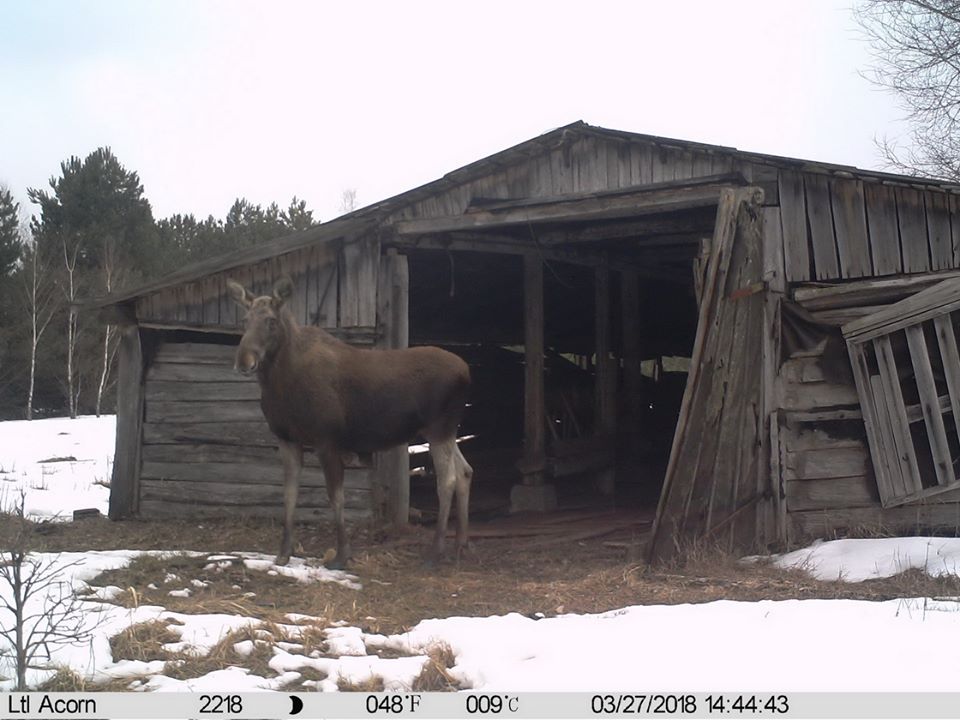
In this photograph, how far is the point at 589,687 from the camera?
4.65 meters

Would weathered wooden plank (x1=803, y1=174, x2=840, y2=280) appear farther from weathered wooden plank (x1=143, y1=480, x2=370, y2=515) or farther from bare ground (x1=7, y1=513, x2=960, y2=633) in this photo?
weathered wooden plank (x1=143, y1=480, x2=370, y2=515)

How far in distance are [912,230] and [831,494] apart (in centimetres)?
274

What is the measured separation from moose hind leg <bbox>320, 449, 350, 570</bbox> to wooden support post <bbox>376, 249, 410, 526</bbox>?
6.62 feet

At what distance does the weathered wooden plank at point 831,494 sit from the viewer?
9055mm

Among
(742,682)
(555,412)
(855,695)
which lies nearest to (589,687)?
(742,682)

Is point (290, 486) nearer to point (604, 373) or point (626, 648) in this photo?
point (626, 648)

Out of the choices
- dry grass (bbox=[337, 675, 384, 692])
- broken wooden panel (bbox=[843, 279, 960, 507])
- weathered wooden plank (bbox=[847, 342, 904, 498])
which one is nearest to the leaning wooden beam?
broken wooden panel (bbox=[843, 279, 960, 507])

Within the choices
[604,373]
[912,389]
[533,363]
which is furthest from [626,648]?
[604,373]

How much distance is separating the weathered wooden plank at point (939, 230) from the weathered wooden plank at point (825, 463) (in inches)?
77.9

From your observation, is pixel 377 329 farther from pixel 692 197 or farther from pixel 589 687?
pixel 589 687

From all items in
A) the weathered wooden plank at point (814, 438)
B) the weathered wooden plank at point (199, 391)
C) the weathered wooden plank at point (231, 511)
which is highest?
the weathered wooden plank at point (199, 391)

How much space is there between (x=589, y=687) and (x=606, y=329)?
10.5 m

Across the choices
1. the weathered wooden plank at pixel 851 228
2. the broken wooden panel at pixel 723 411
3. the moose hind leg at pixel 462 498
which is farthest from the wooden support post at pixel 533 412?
the weathered wooden plank at pixel 851 228

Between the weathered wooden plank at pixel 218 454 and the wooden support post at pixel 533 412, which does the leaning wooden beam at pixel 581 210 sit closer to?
the wooden support post at pixel 533 412
